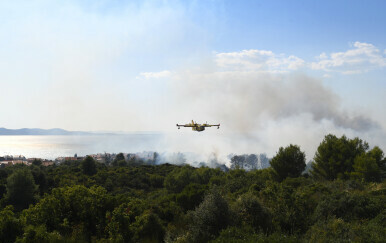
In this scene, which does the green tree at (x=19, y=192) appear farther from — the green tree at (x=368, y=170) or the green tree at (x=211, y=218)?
the green tree at (x=368, y=170)

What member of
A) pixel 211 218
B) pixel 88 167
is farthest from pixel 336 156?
pixel 88 167

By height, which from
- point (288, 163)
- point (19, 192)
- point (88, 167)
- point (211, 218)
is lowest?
point (19, 192)

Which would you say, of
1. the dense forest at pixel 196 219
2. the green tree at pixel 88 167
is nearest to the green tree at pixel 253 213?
the dense forest at pixel 196 219

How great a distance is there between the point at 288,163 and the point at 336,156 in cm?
592

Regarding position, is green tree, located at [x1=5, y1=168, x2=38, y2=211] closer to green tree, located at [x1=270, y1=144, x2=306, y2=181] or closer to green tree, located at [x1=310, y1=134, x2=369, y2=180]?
green tree, located at [x1=270, y1=144, x2=306, y2=181]

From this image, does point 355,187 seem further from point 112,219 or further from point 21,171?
point 21,171

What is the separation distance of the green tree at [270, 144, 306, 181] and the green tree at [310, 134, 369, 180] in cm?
223

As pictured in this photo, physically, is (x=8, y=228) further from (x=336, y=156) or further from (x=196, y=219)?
(x=336, y=156)

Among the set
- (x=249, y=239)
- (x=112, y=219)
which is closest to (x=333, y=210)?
(x=249, y=239)

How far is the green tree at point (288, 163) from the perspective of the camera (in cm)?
3656

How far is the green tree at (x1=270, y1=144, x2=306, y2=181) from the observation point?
120 ft

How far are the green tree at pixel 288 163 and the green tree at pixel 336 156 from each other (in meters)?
2.23

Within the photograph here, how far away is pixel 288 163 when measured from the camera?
3662 centimetres

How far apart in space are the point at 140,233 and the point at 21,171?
3104cm
